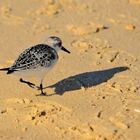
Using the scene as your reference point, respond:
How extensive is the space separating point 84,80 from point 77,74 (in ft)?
0.72

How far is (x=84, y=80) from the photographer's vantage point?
29.7 feet

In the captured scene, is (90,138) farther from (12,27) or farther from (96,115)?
(12,27)

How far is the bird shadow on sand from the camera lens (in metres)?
8.84

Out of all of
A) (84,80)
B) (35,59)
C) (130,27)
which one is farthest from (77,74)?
(130,27)

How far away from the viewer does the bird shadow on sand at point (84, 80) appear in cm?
884

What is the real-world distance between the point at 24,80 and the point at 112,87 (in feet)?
4.56

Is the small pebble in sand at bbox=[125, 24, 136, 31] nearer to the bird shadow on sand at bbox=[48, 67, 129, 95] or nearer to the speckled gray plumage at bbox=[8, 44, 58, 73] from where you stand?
the bird shadow on sand at bbox=[48, 67, 129, 95]

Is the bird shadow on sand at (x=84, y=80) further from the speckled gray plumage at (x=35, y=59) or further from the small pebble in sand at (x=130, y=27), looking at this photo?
the small pebble in sand at (x=130, y=27)

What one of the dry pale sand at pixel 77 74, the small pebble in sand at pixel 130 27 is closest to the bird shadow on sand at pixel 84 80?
the dry pale sand at pixel 77 74

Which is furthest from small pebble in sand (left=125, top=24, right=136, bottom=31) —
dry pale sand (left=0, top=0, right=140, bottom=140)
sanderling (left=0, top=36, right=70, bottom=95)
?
sanderling (left=0, top=36, right=70, bottom=95)

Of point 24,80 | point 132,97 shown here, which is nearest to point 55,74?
point 24,80

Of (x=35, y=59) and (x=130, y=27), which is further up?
(x=130, y=27)

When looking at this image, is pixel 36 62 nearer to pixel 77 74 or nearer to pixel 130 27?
pixel 77 74

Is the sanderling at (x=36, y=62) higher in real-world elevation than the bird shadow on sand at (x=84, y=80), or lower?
higher
